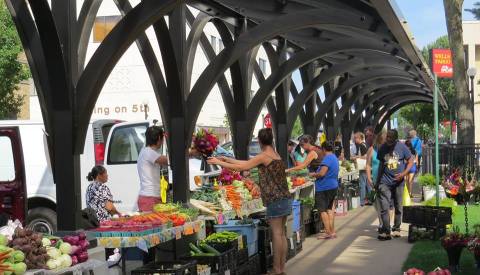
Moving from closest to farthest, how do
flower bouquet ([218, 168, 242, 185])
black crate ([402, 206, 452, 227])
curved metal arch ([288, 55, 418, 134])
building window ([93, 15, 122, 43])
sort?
flower bouquet ([218, 168, 242, 185]) → black crate ([402, 206, 452, 227]) → curved metal arch ([288, 55, 418, 134]) → building window ([93, 15, 122, 43])

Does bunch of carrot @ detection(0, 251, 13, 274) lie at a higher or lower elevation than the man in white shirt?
lower

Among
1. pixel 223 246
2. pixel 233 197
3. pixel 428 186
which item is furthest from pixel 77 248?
pixel 428 186

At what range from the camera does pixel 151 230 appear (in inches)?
262

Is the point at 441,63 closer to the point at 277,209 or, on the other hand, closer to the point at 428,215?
the point at 428,215

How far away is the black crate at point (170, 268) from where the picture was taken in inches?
252

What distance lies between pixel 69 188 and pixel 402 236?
24.7 ft

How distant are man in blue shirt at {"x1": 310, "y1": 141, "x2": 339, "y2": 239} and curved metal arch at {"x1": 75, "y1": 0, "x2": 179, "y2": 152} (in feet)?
19.0

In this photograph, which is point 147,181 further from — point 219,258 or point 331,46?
point 331,46

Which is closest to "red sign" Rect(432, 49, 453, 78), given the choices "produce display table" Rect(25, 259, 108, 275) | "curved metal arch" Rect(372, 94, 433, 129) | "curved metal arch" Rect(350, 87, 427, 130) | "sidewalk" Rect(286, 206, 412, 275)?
"sidewalk" Rect(286, 206, 412, 275)

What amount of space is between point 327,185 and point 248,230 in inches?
131

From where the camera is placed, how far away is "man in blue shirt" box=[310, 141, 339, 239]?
11.8 m

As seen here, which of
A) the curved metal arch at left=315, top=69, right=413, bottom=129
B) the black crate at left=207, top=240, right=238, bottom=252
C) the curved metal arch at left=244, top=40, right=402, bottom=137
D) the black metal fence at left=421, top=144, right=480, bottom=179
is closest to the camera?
the black crate at left=207, top=240, right=238, bottom=252

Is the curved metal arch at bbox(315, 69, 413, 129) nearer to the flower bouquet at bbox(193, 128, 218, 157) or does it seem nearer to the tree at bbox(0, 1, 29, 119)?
the flower bouquet at bbox(193, 128, 218, 157)

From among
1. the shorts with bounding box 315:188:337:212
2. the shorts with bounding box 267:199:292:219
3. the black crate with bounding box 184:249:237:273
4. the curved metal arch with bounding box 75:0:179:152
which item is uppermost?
the curved metal arch with bounding box 75:0:179:152
